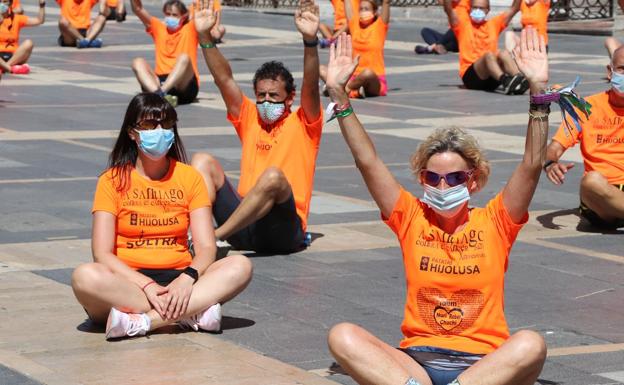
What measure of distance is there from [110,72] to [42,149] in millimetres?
9758

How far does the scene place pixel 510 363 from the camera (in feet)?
19.0

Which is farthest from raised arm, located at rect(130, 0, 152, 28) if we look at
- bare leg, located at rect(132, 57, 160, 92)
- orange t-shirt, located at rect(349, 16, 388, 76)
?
orange t-shirt, located at rect(349, 16, 388, 76)

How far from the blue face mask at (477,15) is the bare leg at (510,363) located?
55.1ft

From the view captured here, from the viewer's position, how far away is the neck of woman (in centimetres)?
768

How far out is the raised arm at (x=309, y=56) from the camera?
26.7 ft

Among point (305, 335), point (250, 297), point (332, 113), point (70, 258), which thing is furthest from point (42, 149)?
point (332, 113)

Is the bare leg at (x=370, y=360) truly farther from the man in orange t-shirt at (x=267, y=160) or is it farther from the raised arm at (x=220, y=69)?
the raised arm at (x=220, y=69)

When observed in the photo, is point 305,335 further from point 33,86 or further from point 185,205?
point 33,86

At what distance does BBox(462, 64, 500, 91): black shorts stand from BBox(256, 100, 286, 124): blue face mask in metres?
12.1

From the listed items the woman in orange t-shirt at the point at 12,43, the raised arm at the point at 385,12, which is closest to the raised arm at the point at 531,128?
the raised arm at the point at 385,12

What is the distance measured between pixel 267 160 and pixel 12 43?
15244mm

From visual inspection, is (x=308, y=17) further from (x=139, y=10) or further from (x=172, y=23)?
(x=172, y=23)

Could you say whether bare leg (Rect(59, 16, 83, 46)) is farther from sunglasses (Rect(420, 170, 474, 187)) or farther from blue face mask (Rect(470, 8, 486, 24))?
sunglasses (Rect(420, 170, 474, 187))

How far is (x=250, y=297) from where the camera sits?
27.8ft
